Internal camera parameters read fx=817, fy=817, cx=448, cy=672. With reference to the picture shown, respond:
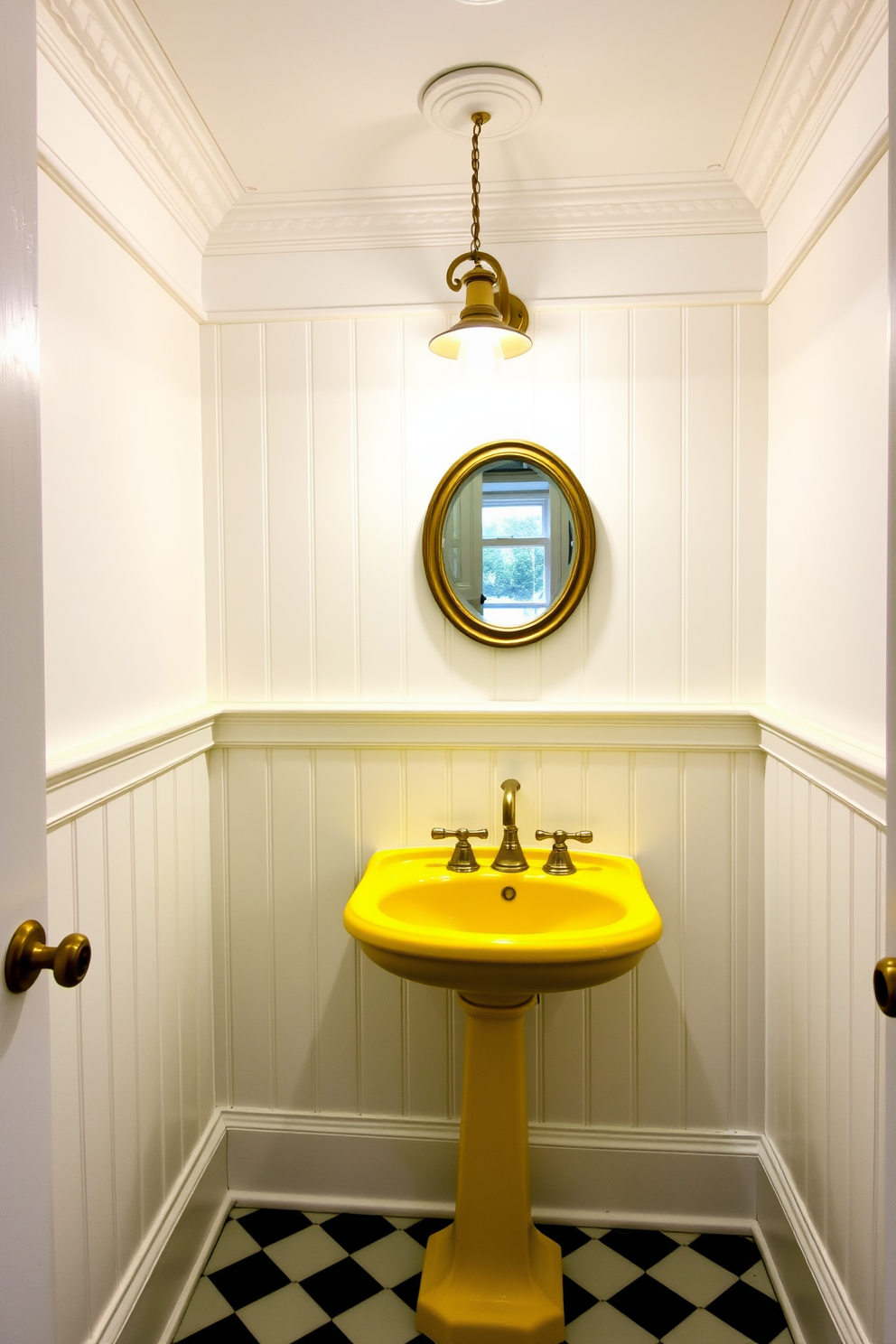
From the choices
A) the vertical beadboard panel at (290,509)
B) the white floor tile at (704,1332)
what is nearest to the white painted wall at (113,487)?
the vertical beadboard panel at (290,509)

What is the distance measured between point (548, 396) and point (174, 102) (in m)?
0.89

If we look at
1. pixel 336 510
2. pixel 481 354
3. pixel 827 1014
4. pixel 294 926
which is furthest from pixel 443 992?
pixel 481 354

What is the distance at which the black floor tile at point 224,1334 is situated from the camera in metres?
1.48

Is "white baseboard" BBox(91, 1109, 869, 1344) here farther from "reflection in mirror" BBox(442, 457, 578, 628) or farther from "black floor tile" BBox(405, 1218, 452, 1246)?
"reflection in mirror" BBox(442, 457, 578, 628)

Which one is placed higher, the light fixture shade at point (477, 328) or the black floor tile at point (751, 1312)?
the light fixture shade at point (477, 328)

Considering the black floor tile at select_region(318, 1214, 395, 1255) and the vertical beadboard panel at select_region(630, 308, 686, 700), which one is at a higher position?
the vertical beadboard panel at select_region(630, 308, 686, 700)

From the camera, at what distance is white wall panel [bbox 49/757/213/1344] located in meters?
1.21

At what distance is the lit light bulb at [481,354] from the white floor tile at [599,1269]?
5.89 feet

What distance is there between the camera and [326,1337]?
4.89 ft

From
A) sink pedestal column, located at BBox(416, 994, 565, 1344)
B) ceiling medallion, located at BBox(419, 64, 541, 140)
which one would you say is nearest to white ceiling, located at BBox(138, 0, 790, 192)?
ceiling medallion, located at BBox(419, 64, 541, 140)

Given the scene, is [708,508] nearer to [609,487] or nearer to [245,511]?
[609,487]

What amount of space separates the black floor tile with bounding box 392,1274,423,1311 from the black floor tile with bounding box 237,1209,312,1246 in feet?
0.91

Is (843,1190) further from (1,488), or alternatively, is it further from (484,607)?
(1,488)

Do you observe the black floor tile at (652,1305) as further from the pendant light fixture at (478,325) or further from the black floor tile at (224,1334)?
the pendant light fixture at (478,325)
